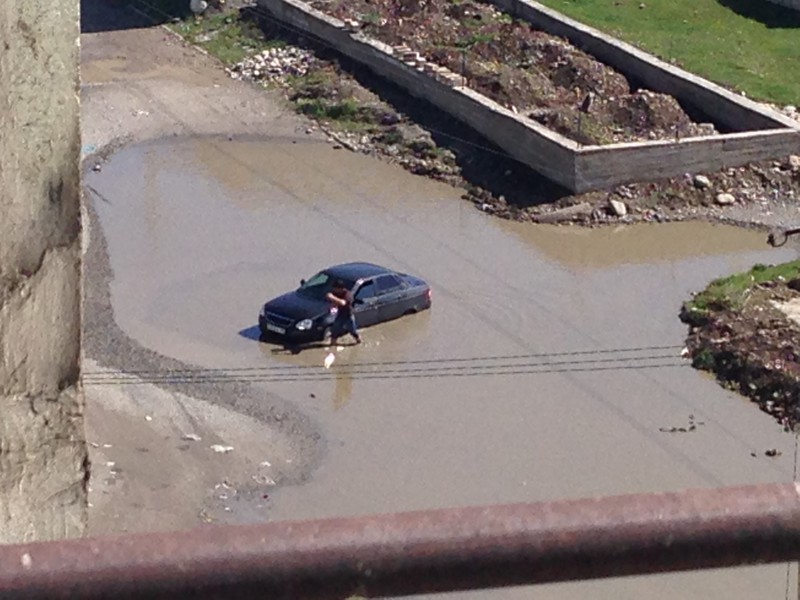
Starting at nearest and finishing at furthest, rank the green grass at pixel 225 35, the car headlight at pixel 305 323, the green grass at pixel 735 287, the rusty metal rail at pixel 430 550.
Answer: the rusty metal rail at pixel 430 550 < the car headlight at pixel 305 323 < the green grass at pixel 735 287 < the green grass at pixel 225 35

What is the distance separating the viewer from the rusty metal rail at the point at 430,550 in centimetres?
181

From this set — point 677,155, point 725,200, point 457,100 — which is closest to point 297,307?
point 677,155

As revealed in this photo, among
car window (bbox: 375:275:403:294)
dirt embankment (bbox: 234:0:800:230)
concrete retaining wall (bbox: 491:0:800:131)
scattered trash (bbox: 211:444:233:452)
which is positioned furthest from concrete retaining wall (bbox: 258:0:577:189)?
scattered trash (bbox: 211:444:233:452)

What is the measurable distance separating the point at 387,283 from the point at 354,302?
67 centimetres

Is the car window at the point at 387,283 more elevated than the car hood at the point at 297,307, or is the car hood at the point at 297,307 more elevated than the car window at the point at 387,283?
the car window at the point at 387,283

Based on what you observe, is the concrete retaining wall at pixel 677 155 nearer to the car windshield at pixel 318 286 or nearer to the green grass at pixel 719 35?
the green grass at pixel 719 35

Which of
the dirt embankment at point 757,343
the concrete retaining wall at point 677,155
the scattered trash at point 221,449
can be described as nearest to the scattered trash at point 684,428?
the dirt embankment at point 757,343

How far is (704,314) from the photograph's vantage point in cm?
1961

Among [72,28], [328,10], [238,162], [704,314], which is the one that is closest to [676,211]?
[704,314]

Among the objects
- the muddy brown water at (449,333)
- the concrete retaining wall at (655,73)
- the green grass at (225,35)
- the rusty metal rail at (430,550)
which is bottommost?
the green grass at (225,35)

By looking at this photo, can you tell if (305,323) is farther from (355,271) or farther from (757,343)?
(757,343)

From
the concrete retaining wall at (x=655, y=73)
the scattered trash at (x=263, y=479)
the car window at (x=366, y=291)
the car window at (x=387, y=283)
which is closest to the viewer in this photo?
the scattered trash at (x=263, y=479)

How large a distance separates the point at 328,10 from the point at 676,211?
1050cm

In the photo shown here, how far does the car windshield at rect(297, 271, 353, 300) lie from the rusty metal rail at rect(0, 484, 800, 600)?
17.3 meters
